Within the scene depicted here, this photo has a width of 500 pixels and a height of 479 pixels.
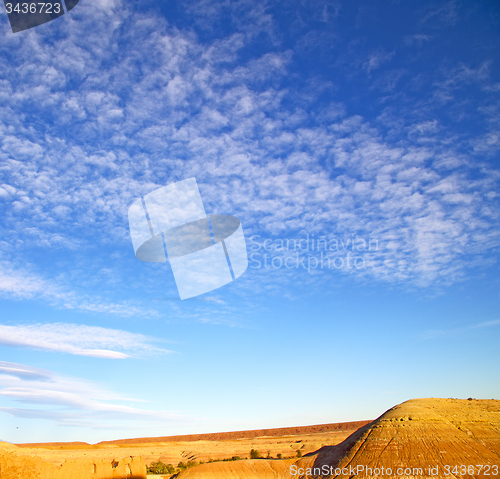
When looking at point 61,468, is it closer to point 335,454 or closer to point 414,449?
point 335,454

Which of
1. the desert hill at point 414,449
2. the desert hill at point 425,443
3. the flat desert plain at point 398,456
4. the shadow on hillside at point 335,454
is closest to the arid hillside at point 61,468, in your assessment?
the flat desert plain at point 398,456

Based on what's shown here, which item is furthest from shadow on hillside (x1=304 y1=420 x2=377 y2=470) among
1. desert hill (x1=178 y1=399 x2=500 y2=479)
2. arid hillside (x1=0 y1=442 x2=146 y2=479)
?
arid hillside (x1=0 y1=442 x2=146 y2=479)

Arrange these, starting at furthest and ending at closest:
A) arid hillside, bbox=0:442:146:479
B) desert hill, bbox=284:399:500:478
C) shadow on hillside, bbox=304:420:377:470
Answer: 1. shadow on hillside, bbox=304:420:377:470
2. desert hill, bbox=284:399:500:478
3. arid hillside, bbox=0:442:146:479

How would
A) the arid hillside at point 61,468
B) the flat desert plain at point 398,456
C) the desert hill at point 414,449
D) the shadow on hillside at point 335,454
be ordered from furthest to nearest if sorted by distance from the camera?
the shadow on hillside at point 335,454
the desert hill at point 414,449
the flat desert plain at point 398,456
the arid hillside at point 61,468

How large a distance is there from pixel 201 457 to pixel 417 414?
61.6m

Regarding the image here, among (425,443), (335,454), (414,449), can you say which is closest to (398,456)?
(414,449)

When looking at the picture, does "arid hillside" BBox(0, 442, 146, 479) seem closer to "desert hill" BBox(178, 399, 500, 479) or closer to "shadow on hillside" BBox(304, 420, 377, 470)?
"desert hill" BBox(178, 399, 500, 479)

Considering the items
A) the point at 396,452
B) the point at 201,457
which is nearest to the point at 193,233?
the point at 396,452

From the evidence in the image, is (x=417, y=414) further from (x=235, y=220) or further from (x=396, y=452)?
(x=235, y=220)

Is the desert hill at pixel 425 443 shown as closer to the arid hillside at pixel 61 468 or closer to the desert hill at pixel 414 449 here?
the desert hill at pixel 414 449

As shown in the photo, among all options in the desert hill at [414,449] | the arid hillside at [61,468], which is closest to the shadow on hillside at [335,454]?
the desert hill at [414,449]

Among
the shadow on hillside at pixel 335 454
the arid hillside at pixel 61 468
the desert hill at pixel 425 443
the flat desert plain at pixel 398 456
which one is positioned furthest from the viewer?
the shadow on hillside at pixel 335 454

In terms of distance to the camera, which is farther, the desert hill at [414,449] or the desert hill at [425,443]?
the desert hill at [425,443]

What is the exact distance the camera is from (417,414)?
41.2 meters
